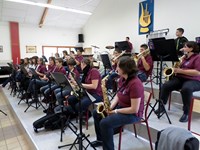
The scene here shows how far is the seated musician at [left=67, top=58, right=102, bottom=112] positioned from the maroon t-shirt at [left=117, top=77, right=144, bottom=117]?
759 mm

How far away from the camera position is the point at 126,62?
1.94m

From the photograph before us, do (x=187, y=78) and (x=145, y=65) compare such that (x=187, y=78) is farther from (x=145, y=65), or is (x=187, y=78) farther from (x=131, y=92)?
(x=131, y=92)

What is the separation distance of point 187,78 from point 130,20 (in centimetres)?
554

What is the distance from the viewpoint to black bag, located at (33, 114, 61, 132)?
9.70 feet

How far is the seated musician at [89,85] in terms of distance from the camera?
2785mm

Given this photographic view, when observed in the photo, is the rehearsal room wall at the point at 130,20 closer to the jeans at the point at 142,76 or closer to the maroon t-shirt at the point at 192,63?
the jeans at the point at 142,76

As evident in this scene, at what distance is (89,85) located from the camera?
111 inches

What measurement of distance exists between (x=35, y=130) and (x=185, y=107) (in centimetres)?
236

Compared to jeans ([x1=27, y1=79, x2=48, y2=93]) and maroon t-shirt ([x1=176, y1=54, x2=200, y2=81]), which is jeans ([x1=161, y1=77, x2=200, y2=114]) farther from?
jeans ([x1=27, y1=79, x2=48, y2=93])

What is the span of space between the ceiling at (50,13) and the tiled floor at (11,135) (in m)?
5.68

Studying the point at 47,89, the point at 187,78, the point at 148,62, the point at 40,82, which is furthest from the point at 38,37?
the point at 187,78

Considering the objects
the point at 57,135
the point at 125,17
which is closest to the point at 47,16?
the point at 125,17

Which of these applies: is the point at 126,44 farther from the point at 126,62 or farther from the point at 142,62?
the point at 126,62

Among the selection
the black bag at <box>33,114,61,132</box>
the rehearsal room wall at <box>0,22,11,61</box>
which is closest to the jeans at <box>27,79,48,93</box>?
the black bag at <box>33,114,61,132</box>
